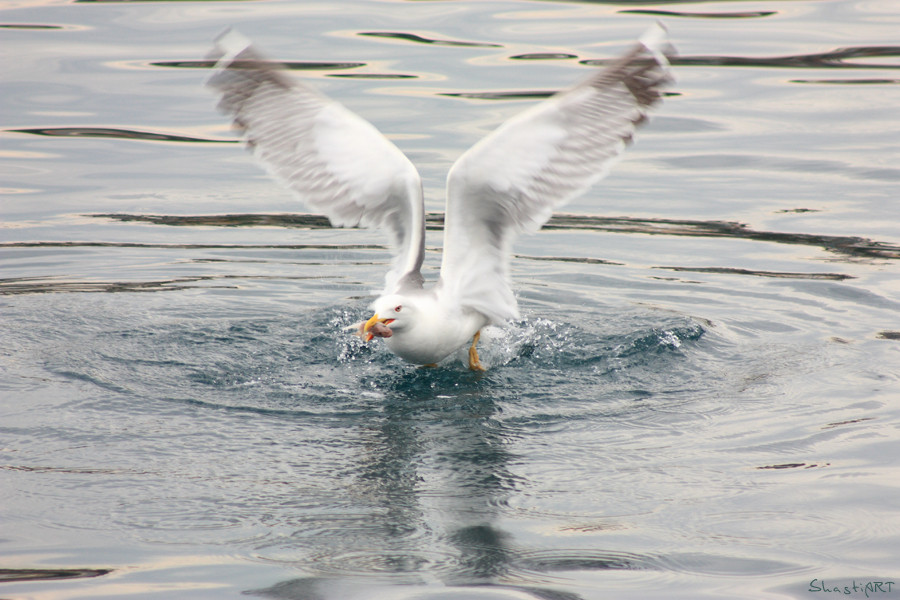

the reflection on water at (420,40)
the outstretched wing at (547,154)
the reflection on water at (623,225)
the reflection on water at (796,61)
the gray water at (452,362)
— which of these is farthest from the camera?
the reflection on water at (420,40)

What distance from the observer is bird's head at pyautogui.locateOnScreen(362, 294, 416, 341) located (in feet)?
21.2

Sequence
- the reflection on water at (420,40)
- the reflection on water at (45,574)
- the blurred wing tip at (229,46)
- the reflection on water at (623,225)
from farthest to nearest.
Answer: the reflection on water at (420,40)
the reflection on water at (623,225)
the blurred wing tip at (229,46)
the reflection on water at (45,574)

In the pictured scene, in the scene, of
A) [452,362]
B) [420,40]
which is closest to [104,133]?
[420,40]

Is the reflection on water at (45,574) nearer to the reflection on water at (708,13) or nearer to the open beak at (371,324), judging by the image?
the open beak at (371,324)

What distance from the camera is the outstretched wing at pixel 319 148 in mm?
7066

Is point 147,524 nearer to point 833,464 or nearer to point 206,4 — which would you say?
point 833,464

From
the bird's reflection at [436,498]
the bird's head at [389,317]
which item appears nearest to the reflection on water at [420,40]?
the bird's head at [389,317]

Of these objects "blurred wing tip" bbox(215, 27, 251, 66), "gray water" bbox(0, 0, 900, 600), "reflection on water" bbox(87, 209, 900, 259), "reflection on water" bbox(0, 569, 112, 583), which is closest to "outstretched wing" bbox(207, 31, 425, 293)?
"blurred wing tip" bbox(215, 27, 251, 66)

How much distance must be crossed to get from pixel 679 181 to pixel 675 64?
3.43 meters

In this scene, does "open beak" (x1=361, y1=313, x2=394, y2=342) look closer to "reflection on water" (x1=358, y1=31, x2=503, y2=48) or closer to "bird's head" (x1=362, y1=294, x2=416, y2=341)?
"bird's head" (x1=362, y1=294, x2=416, y2=341)

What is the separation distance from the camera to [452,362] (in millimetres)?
7531

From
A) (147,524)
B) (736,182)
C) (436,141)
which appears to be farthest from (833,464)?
(436,141)

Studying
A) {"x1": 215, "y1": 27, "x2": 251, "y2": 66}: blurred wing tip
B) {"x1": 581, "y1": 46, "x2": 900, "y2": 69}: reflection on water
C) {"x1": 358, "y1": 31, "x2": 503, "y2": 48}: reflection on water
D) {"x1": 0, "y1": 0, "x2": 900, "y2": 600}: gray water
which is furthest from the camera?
{"x1": 358, "y1": 31, "x2": 503, "y2": 48}: reflection on water
